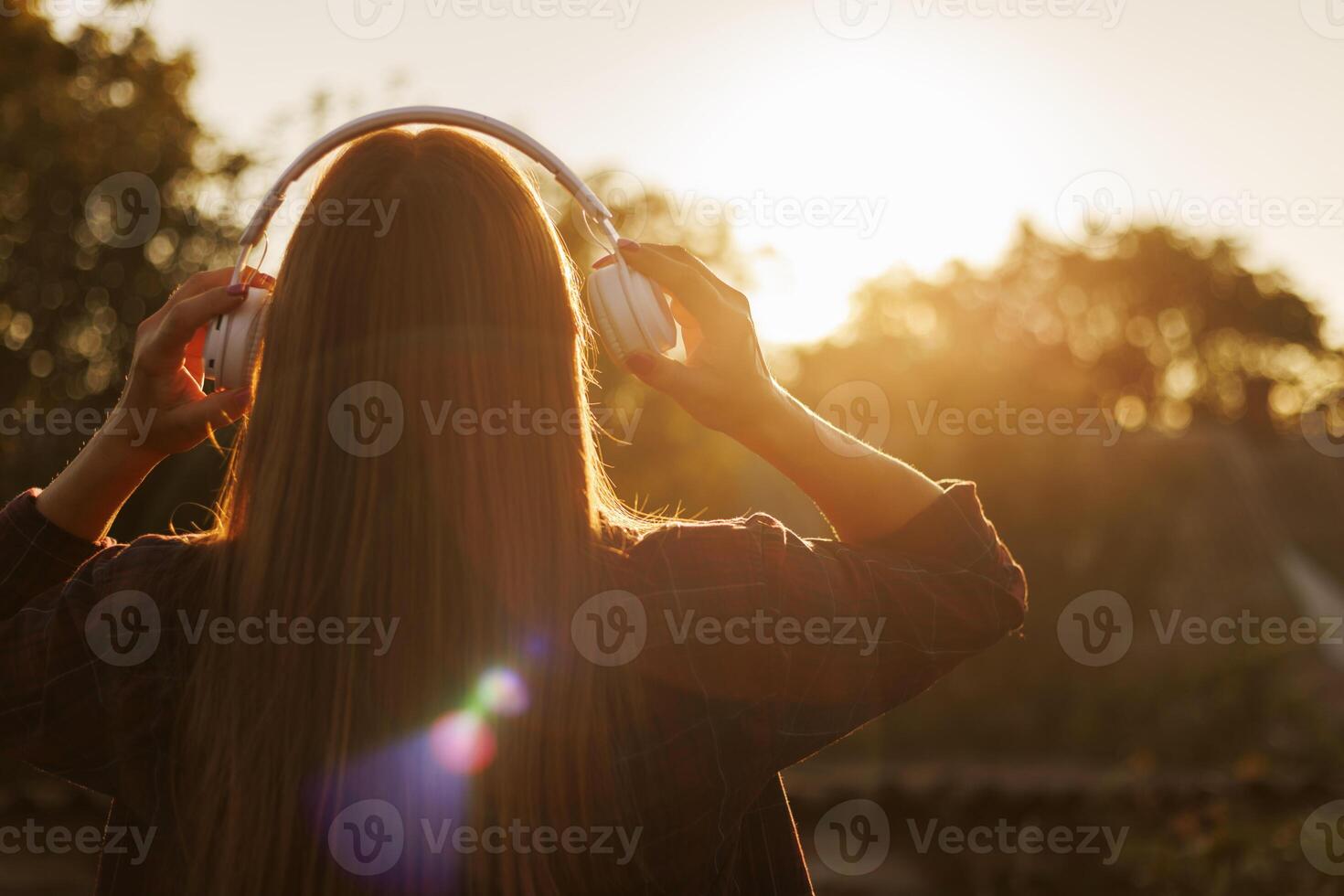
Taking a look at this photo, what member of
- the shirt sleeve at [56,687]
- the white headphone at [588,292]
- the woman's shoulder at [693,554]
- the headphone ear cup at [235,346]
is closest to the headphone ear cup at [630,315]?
the white headphone at [588,292]

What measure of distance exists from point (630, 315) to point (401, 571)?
1.56 feet

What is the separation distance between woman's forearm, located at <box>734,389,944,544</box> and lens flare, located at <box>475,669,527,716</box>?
0.41 meters

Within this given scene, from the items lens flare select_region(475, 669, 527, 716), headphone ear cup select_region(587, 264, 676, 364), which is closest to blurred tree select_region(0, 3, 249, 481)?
headphone ear cup select_region(587, 264, 676, 364)

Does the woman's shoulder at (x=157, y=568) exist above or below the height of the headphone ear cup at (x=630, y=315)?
below

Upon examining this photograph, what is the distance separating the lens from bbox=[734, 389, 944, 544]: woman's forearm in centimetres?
146

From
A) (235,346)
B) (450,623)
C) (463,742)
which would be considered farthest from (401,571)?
(235,346)

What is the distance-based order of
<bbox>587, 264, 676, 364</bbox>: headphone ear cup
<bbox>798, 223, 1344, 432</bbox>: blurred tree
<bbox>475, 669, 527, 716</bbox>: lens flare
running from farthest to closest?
<bbox>798, 223, 1344, 432</bbox>: blurred tree < <bbox>587, 264, 676, 364</bbox>: headphone ear cup < <bbox>475, 669, 527, 716</bbox>: lens flare

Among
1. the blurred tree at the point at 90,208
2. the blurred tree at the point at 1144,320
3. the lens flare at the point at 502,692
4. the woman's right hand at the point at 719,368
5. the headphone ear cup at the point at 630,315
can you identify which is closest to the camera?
the lens flare at the point at 502,692

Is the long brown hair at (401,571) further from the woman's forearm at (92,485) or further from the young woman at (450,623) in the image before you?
the woman's forearm at (92,485)

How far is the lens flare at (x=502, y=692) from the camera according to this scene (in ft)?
4.20

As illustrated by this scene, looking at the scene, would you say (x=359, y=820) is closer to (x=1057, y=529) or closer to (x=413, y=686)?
(x=413, y=686)

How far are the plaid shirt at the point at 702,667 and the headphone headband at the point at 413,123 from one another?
49cm

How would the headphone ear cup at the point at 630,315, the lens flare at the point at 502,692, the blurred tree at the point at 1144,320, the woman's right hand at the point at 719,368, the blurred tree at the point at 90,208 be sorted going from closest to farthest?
1. the lens flare at the point at 502,692
2. the woman's right hand at the point at 719,368
3. the headphone ear cup at the point at 630,315
4. the blurred tree at the point at 90,208
5. the blurred tree at the point at 1144,320

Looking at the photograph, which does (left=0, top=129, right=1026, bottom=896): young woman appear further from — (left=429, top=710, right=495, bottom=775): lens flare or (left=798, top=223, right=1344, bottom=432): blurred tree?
(left=798, top=223, right=1344, bottom=432): blurred tree
